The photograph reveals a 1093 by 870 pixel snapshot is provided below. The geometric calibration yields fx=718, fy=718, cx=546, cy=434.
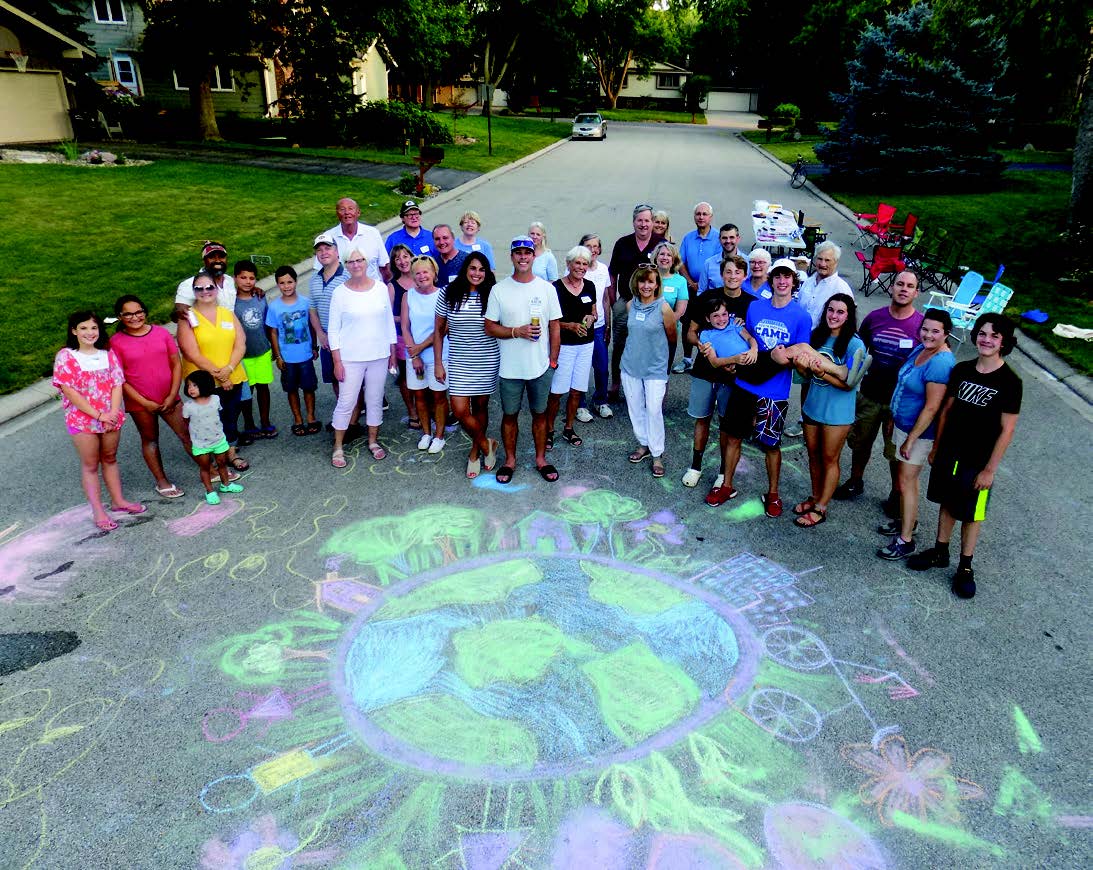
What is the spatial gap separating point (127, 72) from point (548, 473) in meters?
39.9

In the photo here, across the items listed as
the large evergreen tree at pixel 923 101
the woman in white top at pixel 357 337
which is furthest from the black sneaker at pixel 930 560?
the large evergreen tree at pixel 923 101

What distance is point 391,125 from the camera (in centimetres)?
2795

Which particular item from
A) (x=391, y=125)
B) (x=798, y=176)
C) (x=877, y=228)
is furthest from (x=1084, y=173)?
(x=391, y=125)

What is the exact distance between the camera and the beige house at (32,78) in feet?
75.5

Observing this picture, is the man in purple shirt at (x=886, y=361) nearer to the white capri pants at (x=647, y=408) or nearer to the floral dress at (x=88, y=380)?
the white capri pants at (x=647, y=408)

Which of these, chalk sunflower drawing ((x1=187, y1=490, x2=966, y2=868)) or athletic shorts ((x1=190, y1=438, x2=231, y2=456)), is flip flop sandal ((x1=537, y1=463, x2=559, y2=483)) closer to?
chalk sunflower drawing ((x1=187, y1=490, x2=966, y2=868))

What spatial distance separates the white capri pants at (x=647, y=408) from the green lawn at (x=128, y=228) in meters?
6.61

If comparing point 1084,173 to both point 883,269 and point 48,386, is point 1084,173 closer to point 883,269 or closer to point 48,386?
point 883,269

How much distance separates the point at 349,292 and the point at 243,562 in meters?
2.37

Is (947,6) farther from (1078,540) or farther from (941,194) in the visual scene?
(1078,540)

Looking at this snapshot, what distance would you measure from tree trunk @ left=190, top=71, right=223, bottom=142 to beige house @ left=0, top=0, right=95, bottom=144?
3429 millimetres

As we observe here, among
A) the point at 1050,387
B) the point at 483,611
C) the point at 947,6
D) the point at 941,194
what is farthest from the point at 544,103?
the point at 483,611

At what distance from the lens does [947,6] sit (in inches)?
569

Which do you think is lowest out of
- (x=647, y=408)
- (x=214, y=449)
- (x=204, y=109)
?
(x=214, y=449)
